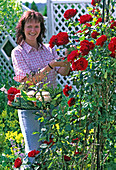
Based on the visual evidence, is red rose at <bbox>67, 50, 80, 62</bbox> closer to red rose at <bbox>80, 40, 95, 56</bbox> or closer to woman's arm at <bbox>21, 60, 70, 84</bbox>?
red rose at <bbox>80, 40, 95, 56</bbox>

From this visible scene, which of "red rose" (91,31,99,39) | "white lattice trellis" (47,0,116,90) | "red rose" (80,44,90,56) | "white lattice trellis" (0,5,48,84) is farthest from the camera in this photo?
"white lattice trellis" (0,5,48,84)

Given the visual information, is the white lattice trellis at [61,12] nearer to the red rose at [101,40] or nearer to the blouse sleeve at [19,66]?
the blouse sleeve at [19,66]

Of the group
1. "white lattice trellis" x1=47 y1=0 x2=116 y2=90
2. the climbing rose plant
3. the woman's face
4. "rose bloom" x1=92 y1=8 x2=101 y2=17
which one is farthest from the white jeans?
"white lattice trellis" x1=47 y1=0 x2=116 y2=90

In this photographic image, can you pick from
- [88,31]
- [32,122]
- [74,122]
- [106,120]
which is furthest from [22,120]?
[88,31]

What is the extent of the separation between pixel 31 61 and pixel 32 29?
273 mm

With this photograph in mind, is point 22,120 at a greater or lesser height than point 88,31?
lesser

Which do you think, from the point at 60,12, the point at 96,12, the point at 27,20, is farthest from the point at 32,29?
the point at 60,12

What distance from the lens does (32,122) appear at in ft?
8.86

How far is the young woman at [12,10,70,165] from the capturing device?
2688 mm

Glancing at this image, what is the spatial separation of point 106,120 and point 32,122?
643 millimetres

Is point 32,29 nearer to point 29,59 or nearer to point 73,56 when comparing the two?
point 29,59

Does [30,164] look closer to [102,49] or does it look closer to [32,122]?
[32,122]

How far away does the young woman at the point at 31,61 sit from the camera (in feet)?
8.82

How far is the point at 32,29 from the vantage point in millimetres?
2746
